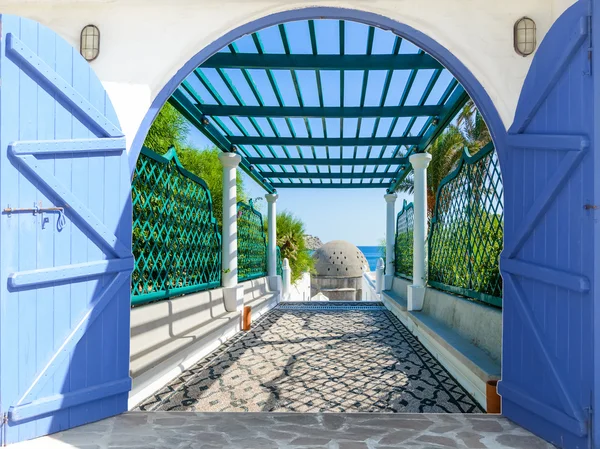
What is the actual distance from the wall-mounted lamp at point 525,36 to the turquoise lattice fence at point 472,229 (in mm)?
1563

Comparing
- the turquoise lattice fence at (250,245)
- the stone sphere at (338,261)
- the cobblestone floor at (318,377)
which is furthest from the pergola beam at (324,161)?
the stone sphere at (338,261)

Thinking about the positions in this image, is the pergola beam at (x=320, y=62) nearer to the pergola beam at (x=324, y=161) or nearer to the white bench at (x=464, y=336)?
the white bench at (x=464, y=336)

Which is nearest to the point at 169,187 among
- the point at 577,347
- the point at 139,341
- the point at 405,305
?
the point at 139,341

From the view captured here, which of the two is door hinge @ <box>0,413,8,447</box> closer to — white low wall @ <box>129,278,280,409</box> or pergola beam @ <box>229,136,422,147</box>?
white low wall @ <box>129,278,280,409</box>

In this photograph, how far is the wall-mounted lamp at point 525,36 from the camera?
359cm

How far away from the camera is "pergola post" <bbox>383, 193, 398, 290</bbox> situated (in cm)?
1285

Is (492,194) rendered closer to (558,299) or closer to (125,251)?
(558,299)

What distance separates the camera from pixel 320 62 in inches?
215

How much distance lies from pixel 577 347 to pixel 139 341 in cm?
399

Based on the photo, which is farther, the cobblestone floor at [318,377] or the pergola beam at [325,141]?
the pergola beam at [325,141]

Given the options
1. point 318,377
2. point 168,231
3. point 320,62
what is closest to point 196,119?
point 168,231

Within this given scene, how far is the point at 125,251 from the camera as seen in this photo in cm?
344

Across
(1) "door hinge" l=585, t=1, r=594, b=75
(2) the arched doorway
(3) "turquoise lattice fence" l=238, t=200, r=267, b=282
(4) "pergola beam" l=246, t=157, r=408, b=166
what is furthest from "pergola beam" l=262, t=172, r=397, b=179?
(1) "door hinge" l=585, t=1, r=594, b=75

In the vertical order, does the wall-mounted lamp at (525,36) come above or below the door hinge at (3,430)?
above
